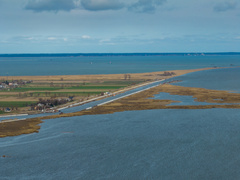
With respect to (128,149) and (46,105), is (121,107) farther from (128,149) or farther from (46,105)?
(128,149)

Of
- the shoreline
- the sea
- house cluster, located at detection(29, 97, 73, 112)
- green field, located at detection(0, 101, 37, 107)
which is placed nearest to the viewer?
the sea

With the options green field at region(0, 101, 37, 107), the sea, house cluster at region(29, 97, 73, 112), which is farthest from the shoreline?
green field at region(0, 101, 37, 107)

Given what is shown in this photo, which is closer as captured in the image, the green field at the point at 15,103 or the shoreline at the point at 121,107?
the shoreline at the point at 121,107

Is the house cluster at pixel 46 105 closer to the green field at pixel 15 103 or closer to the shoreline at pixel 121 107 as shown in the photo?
the green field at pixel 15 103

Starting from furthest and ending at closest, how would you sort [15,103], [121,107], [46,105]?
[15,103] → [46,105] → [121,107]

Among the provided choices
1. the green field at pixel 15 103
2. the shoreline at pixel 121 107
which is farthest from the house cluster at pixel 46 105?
the shoreline at pixel 121 107

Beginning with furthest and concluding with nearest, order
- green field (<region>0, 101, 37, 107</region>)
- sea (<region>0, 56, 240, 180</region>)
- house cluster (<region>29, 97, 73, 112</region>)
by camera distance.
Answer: green field (<region>0, 101, 37, 107</region>) < house cluster (<region>29, 97, 73, 112</region>) < sea (<region>0, 56, 240, 180</region>)

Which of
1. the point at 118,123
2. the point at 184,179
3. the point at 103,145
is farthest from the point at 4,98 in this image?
the point at 184,179

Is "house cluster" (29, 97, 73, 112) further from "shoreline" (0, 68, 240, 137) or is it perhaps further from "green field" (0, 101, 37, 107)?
"shoreline" (0, 68, 240, 137)

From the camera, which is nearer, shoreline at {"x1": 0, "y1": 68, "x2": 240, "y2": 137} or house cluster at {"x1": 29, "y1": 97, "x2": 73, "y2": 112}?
shoreline at {"x1": 0, "y1": 68, "x2": 240, "y2": 137}

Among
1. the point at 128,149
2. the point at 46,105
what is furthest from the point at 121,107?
the point at 128,149

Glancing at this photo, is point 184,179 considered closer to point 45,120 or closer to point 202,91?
point 45,120

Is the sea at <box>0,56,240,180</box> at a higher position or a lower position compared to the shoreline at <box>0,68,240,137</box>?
lower
